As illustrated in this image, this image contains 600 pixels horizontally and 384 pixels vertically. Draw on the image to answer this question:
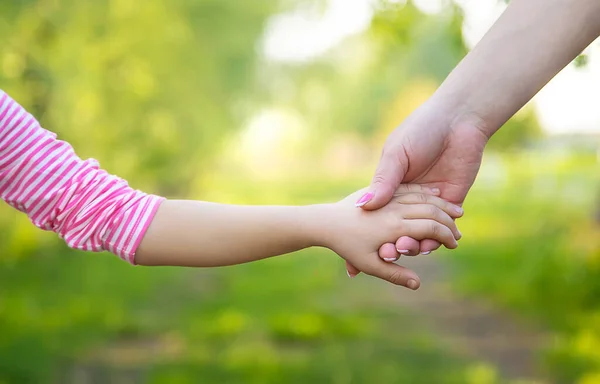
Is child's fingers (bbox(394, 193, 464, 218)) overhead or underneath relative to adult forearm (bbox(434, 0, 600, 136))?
underneath

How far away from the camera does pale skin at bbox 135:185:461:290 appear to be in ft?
5.58

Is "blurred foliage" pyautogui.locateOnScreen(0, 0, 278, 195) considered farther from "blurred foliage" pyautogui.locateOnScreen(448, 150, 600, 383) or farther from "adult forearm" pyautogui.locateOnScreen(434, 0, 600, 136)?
"adult forearm" pyautogui.locateOnScreen(434, 0, 600, 136)

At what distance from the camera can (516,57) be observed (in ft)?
6.14

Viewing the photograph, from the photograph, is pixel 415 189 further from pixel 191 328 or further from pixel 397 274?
pixel 191 328

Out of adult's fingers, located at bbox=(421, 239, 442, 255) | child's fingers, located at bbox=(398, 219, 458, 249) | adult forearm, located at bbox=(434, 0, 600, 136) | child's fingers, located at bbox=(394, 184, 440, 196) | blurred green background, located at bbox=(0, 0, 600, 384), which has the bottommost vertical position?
adult's fingers, located at bbox=(421, 239, 442, 255)

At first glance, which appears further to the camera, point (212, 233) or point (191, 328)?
point (191, 328)

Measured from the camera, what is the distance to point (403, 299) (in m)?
7.80

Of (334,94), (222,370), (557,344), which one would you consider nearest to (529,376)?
(557,344)

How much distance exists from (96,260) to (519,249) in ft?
14.6

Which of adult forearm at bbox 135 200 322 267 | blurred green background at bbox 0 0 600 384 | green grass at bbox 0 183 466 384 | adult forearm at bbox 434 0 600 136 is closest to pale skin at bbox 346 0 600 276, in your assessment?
adult forearm at bbox 434 0 600 136

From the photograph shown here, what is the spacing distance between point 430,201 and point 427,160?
101 millimetres

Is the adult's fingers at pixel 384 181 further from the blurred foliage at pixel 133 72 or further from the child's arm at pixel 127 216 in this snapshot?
the blurred foliage at pixel 133 72

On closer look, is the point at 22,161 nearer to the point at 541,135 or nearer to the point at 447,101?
the point at 447,101

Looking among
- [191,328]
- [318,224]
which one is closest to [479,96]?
[318,224]
